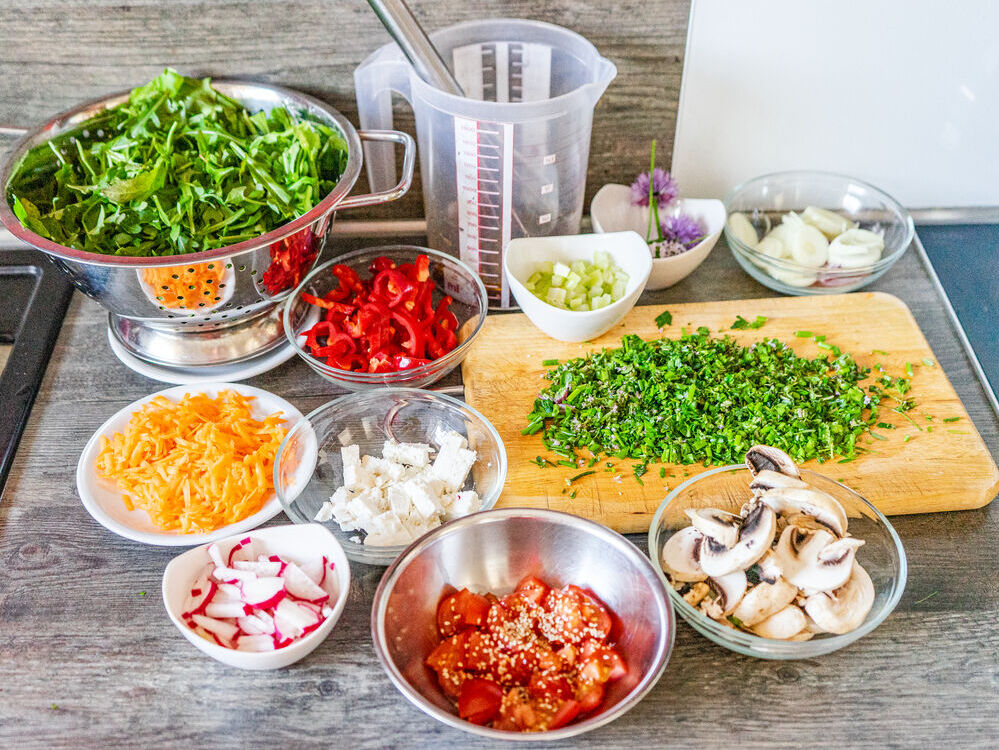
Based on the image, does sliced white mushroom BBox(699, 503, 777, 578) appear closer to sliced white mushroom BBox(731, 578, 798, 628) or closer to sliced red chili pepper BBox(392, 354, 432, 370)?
sliced white mushroom BBox(731, 578, 798, 628)

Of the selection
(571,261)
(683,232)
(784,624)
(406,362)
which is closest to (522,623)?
(784,624)

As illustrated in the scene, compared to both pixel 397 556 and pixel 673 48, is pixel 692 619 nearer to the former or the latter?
pixel 397 556

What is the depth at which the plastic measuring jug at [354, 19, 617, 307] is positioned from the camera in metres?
1.41

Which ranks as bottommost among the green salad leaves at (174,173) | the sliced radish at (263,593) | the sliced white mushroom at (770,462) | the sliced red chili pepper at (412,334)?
the sliced radish at (263,593)

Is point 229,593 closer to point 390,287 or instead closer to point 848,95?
point 390,287

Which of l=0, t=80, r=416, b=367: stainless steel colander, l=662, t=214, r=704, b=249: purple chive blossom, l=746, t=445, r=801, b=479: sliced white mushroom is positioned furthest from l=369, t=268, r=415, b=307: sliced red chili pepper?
l=746, t=445, r=801, b=479: sliced white mushroom

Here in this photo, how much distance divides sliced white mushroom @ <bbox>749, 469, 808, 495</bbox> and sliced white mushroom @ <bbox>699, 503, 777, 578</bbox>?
0.04 metres

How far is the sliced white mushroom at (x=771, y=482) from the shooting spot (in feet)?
3.67

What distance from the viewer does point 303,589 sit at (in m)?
1.11

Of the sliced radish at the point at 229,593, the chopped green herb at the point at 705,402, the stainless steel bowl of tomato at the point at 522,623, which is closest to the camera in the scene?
the stainless steel bowl of tomato at the point at 522,623

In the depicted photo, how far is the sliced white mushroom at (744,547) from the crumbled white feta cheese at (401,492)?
0.33 m

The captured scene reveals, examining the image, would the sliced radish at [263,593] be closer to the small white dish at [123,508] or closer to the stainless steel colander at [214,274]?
the small white dish at [123,508]

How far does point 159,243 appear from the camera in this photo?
1.36 metres

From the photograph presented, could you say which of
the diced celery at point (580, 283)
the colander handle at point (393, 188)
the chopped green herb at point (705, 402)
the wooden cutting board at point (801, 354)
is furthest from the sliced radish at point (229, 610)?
the diced celery at point (580, 283)
